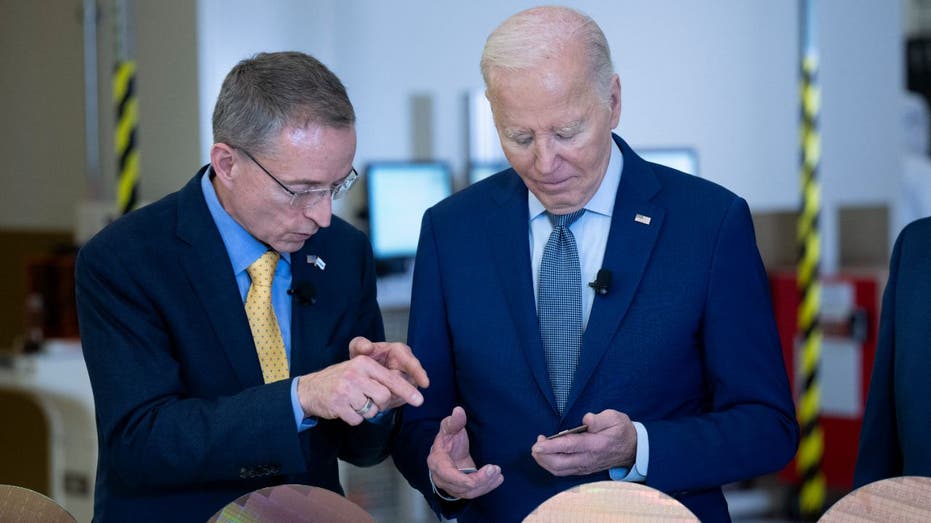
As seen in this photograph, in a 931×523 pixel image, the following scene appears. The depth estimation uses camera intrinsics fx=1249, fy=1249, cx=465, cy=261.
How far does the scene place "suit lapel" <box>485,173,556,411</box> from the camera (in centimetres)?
223

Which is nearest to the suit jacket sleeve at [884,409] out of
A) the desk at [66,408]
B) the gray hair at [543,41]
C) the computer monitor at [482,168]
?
the gray hair at [543,41]

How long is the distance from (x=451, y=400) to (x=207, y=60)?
3.02 metres

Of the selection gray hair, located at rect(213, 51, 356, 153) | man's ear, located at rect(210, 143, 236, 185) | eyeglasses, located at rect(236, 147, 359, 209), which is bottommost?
eyeglasses, located at rect(236, 147, 359, 209)

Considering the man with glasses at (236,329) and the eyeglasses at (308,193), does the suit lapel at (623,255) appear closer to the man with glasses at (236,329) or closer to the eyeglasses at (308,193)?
the man with glasses at (236,329)

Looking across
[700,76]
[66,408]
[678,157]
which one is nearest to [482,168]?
[678,157]

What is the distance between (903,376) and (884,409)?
0.10m

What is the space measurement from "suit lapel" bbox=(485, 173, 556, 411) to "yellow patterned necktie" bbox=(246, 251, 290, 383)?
423mm

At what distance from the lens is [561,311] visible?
2.27 metres

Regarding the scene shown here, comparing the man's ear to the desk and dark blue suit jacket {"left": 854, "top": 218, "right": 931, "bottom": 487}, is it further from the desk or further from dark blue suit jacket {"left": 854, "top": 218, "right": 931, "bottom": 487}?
the desk

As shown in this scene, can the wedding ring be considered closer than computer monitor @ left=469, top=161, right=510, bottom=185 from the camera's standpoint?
Yes

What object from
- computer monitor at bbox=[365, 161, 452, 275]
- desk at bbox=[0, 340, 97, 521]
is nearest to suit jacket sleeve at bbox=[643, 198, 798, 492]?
desk at bbox=[0, 340, 97, 521]

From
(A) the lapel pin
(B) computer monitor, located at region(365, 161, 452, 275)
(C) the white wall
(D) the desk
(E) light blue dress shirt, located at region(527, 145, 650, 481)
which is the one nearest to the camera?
(E) light blue dress shirt, located at region(527, 145, 650, 481)

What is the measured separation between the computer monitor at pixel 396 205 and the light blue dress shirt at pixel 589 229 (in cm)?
332

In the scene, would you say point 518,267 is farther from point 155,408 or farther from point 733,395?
point 155,408
